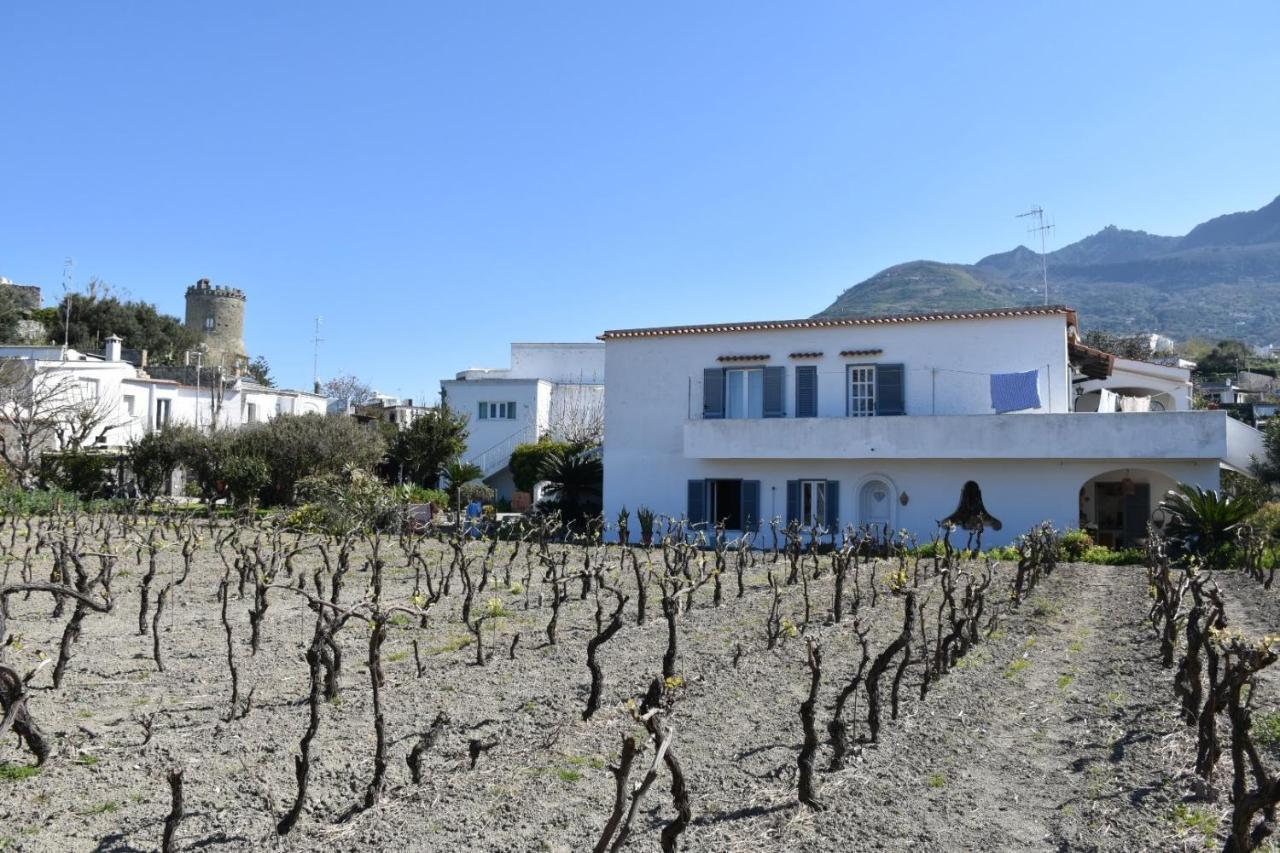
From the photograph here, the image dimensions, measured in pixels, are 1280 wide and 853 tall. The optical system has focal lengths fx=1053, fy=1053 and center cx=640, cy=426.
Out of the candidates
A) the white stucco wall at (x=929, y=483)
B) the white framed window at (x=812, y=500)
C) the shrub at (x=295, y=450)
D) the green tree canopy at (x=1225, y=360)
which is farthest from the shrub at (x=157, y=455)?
the green tree canopy at (x=1225, y=360)

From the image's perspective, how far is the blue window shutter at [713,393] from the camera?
28.7m

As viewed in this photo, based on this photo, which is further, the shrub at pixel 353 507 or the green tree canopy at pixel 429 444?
the green tree canopy at pixel 429 444

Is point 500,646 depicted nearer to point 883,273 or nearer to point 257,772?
point 257,772

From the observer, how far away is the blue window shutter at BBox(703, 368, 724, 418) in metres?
28.7

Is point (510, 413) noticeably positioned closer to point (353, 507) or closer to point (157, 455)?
point (157, 455)

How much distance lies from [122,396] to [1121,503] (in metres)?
38.2

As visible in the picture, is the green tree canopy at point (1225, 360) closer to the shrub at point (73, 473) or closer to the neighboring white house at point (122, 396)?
the neighboring white house at point (122, 396)

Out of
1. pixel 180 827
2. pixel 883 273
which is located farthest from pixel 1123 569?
pixel 883 273

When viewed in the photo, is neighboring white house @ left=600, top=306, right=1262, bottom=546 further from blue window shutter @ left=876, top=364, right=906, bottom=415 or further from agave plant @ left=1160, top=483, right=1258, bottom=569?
agave plant @ left=1160, top=483, right=1258, bottom=569

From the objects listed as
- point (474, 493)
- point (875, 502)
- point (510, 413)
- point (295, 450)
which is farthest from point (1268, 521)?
point (510, 413)

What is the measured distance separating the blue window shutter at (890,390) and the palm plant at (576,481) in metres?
8.22

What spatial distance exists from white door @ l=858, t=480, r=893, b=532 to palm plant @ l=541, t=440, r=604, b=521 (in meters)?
7.58

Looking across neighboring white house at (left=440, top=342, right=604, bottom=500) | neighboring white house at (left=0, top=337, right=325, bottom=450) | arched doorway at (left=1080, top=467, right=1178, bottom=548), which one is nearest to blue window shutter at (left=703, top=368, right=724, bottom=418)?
arched doorway at (left=1080, top=467, right=1178, bottom=548)

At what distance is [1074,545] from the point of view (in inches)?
907
